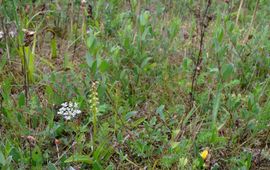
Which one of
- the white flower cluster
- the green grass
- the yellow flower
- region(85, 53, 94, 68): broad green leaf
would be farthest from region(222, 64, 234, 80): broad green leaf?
the white flower cluster

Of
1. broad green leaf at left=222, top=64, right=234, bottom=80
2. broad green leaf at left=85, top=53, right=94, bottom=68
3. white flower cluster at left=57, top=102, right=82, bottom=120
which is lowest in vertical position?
white flower cluster at left=57, top=102, right=82, bottom=120

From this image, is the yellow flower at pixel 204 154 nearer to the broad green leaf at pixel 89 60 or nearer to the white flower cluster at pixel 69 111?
the white flower cluster at pixel 69 111

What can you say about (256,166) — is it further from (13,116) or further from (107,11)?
(107,11)

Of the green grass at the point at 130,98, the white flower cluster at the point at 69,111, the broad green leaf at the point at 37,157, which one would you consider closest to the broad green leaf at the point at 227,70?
the green grass at the point at 130,98

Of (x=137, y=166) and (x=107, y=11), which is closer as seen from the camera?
(x=137, y=166)

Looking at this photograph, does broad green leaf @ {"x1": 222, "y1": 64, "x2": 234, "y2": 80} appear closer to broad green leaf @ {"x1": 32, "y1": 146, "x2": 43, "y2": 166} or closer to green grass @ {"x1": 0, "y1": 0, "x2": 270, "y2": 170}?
green grass @ {"x1": 0, "y1": 0, "x2": 270, "y2": 170}

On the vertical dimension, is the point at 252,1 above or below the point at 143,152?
above

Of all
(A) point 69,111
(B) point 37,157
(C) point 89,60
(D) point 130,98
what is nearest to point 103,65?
(C) point 89,60

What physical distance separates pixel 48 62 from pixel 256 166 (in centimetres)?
132

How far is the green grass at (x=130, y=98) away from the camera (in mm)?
1881

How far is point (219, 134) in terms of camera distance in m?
2.17

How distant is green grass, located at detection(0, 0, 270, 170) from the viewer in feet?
6.17

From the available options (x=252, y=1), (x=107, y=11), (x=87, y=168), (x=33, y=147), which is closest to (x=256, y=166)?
(x=87, y=168)

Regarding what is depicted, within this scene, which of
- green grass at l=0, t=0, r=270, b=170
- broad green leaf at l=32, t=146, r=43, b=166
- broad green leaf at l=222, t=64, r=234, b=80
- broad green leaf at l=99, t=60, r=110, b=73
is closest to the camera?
broad green leaf at l=32, t=146, r=43, b=166
